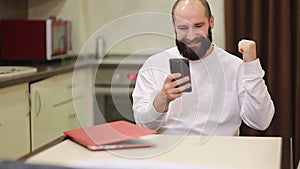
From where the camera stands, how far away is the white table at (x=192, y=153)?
1.53 m

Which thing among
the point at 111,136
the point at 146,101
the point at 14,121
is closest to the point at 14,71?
the point at 14,121

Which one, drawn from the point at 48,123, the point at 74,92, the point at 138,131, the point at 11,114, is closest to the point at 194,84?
the point at 138,131

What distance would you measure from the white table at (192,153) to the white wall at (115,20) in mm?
2170

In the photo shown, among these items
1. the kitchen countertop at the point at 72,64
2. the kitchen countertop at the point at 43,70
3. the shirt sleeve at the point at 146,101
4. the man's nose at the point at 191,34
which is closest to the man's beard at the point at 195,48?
the man's nose at the point at 191,34

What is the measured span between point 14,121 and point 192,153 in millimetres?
1620

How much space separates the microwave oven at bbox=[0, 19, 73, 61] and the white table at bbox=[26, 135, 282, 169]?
6.53 ft

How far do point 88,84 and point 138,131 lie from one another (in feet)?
7.23

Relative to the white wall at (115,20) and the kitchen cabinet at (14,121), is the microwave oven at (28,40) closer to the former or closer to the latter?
the white wall at (115,20)

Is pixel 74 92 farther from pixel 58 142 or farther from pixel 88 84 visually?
pixel 58 142

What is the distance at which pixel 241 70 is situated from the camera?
7.43 feet

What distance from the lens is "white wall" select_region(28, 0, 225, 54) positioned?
3979mm

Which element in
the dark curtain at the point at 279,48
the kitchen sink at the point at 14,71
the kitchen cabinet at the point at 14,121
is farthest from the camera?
the dark curtain at the point at 279,48

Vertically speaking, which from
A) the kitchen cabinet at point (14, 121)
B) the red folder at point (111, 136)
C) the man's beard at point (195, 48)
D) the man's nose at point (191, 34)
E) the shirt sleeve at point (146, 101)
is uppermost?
the man's nose at point (191, 34)

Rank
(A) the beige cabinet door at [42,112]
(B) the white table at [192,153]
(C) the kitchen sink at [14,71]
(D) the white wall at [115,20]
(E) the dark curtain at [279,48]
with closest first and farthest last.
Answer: (B) the white table at [192,153] → (C) the kitchen sink at [14,71] → (A) the beige cabinet door at [42,112] → (E) the dark curtain at [279,48] → (D) the white wall at [115,20]
